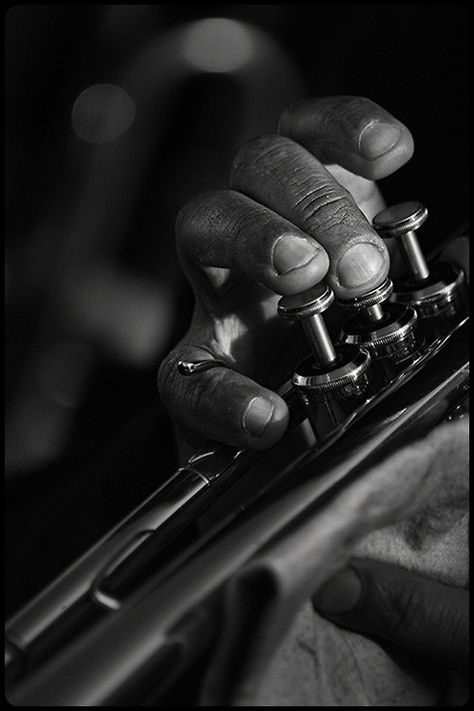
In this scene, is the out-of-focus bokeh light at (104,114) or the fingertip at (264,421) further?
the out-of-focus bokeh light at (104,114)

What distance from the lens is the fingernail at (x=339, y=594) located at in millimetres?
279

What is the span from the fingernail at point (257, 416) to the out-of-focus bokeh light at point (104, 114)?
52 centimetres

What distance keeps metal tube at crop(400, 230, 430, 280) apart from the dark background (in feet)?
1.29

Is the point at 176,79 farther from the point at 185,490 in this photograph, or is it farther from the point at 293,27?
the point at 185,490

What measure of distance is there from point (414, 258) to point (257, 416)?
0.45ft

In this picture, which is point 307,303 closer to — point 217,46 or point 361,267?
point 361,267

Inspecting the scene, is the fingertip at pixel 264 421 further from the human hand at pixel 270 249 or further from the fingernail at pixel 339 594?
the fingernail at pixel 339 594

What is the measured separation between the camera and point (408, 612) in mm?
323

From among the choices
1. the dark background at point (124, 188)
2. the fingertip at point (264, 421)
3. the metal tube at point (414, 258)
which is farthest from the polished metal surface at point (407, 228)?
the dark background at point (124, 188)

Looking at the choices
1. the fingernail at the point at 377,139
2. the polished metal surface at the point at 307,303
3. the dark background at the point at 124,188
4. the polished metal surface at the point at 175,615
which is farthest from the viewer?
the dark background at the point at 124,188

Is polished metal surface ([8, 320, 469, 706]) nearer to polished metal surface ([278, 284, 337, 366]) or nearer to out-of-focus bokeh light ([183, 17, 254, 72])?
polished metal surface ([278, 284, 337, 366])

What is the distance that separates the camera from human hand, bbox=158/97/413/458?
1.52ft

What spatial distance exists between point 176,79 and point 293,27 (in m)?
0.16

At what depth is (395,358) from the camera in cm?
45
